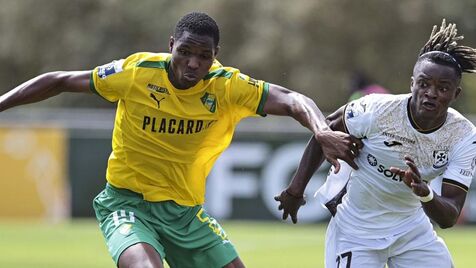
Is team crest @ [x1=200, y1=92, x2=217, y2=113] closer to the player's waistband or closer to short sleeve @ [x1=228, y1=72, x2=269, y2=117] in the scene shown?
short sleeve @ [x1=228, y1=72, x2=269, y2=117]

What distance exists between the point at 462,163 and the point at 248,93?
1.44 m

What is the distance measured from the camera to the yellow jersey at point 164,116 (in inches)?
309

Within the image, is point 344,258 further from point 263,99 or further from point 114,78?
point 114,78

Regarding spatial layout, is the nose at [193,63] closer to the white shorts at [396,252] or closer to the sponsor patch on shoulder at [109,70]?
the sponsor patch on shoulder at [109,70]

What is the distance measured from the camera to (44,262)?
50.5 feet

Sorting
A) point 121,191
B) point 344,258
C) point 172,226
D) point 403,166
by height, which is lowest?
point 344,258

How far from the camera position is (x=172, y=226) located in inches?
315

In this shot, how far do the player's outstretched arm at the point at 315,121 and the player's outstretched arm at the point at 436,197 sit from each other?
33cm

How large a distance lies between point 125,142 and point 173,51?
2.49 feet

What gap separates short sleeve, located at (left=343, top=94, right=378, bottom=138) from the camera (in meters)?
7.70

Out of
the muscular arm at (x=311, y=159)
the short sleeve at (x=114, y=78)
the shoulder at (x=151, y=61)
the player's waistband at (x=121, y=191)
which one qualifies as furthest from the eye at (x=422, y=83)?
the player's waistband at (x=121, y=191)

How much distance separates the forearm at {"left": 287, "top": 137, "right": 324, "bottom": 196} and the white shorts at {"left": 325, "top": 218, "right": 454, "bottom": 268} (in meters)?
0.47

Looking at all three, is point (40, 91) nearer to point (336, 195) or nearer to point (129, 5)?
point (336, 195)

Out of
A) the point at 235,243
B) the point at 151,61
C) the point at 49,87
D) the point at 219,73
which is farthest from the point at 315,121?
the point at 235,243
